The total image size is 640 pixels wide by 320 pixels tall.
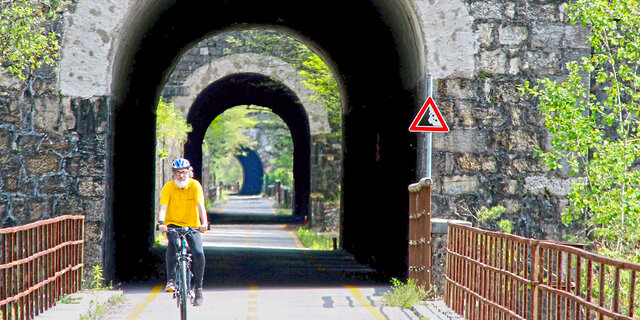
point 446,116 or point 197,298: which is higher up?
point 446,116

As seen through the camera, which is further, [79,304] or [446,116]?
[446,116]

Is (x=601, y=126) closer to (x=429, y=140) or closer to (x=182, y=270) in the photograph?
(x=429, y=140)

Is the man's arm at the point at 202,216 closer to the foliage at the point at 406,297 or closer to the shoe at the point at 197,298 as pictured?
the shoe at the point at 197,298

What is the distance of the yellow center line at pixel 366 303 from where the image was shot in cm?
936

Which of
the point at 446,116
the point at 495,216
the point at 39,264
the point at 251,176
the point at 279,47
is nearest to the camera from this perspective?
the point at 39,264

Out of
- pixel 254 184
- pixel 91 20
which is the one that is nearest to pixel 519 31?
pixel 91 20

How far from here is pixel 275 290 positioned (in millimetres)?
11844

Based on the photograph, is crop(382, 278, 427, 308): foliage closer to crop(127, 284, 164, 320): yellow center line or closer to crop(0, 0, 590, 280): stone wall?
crop(0, 0, 590, 280): stone wall

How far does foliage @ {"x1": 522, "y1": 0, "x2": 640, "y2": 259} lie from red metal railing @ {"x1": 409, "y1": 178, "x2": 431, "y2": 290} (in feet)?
5.44

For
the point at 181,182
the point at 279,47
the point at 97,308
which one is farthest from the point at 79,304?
the point at 279,47

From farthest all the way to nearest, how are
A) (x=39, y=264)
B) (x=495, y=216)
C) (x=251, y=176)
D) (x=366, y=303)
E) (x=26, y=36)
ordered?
1. (x=251, y=176)
2. (x=495, y=216)
3. (x=366, y=303)
4. (x=26, y=36)
5. (x=39, y=264)

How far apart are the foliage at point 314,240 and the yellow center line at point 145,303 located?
8.84 meters

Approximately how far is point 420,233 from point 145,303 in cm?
341

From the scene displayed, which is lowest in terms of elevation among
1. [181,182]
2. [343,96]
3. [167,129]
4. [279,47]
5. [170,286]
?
[170,286]
